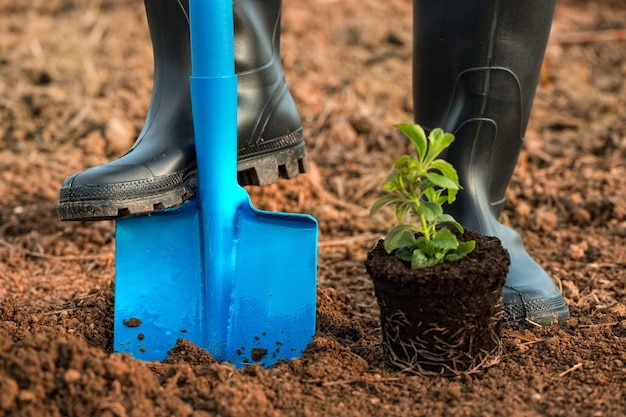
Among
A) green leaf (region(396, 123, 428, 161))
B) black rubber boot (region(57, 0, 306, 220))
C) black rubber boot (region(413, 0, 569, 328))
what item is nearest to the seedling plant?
green leaf (region(396, 123, 428, 161))

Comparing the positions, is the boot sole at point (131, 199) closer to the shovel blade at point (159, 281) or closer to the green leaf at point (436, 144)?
the shovel blade at point (159, 281)

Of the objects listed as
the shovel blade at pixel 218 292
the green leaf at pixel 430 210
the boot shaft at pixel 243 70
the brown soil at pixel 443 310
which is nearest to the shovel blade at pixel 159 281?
the shovel blade at pixel 218 292

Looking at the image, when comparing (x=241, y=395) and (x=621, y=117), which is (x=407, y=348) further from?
(x=621, y=117)

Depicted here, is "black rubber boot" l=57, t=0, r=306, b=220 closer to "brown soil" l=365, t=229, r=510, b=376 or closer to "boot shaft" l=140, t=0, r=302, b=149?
"boot shaft" l=140, t=0, r=302, b=149

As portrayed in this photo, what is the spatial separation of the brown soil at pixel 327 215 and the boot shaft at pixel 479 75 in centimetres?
38

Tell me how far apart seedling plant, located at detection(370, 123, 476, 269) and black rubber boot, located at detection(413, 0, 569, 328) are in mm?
339

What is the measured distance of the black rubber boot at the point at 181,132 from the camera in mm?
1587

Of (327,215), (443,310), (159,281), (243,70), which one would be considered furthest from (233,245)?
(327,215)

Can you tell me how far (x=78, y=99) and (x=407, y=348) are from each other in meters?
Answer: 2.55

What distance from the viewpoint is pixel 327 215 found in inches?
96.7

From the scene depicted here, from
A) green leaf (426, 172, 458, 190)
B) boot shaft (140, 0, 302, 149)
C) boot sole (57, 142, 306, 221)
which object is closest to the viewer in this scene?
green leaf (426, 172, 458, 190)

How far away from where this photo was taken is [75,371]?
1.27 meters

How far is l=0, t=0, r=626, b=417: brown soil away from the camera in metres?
1.31

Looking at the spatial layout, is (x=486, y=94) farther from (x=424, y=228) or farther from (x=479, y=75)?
(x=424, y=228)
